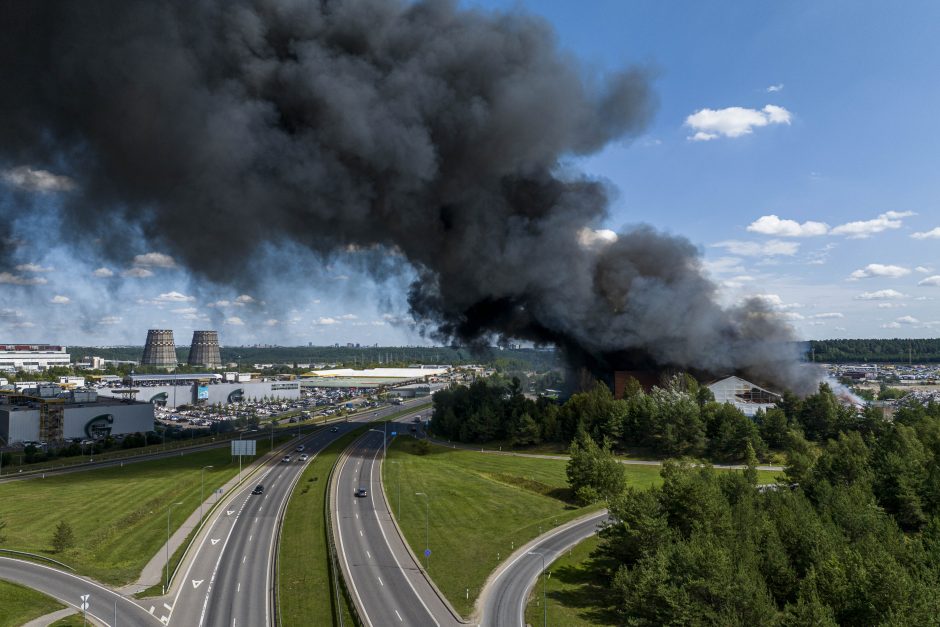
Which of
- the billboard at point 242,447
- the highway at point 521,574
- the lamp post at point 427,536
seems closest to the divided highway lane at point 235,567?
the billboard at point 242,447

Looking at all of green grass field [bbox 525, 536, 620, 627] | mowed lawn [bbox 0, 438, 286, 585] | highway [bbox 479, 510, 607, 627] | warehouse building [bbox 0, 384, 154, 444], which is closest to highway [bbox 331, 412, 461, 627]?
highway [bbox 479, 510, 607, 627]

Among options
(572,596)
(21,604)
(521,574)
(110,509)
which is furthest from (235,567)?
(110,509)

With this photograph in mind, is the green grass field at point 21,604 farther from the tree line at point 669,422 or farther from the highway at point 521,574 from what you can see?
the tree line at point 669,422

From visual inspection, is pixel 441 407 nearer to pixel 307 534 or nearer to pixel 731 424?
pixel 731 424

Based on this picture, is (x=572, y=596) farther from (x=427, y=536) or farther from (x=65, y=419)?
(x=65, y=419)

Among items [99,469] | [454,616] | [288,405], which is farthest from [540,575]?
[288,405]
